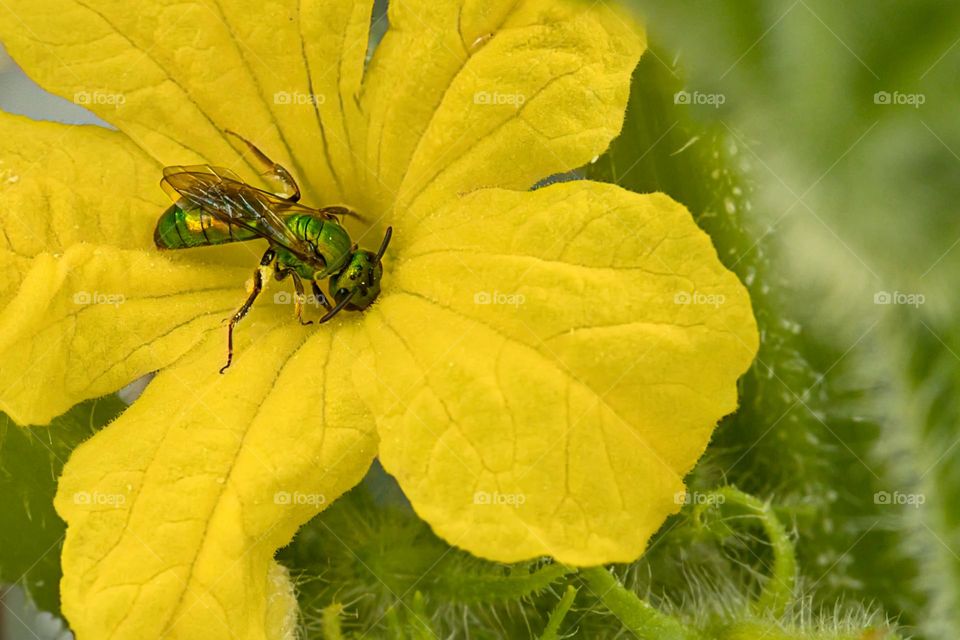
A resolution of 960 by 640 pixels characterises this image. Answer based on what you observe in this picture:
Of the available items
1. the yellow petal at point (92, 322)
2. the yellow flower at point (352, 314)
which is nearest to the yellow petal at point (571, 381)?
the yellow flower at point (352, 314)

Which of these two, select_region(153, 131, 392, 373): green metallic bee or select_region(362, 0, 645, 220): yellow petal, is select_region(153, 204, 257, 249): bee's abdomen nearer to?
select_region(153, 131, 392, 373): green metallic bee

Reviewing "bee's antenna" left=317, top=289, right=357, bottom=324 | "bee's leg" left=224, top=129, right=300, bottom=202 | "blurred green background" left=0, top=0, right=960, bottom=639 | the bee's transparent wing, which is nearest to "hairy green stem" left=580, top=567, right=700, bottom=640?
"blurred green background" left=0, top=0, right=960, bottom=639

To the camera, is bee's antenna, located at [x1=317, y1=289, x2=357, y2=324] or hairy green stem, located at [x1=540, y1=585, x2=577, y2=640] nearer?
hairy green stem, located at [x1=540, y1=585, x2=577, y2=640]

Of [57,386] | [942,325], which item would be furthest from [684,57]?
[57,386]

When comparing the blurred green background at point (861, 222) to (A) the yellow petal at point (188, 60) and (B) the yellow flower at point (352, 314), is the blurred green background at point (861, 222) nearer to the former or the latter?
(B) the yellow flower at point (352, 314)

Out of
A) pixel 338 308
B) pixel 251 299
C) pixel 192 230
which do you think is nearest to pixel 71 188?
pixel 192 230

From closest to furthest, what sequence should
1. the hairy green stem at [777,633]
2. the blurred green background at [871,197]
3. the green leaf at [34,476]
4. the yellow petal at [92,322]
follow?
the blurred green background at [871,197], the hairy green stem at [777,633], the yellow petal at [92,322], the green leaf at [34,476]

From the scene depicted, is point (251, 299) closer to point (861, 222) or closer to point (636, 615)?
point (636, 615)
